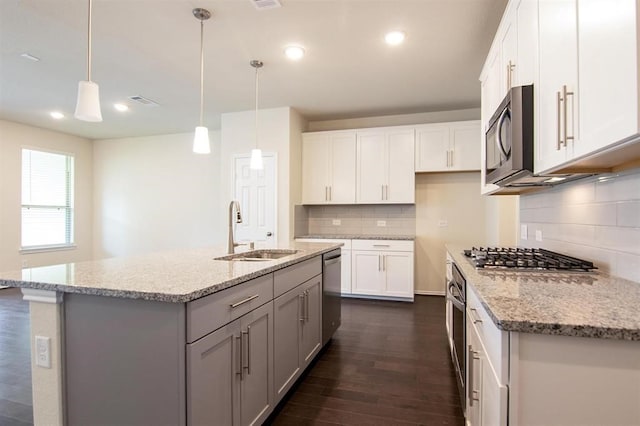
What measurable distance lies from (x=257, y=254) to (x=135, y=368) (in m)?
1.48

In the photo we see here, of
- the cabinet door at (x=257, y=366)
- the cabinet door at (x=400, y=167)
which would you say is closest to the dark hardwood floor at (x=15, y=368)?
the cabinet door at (x=257, y=366)

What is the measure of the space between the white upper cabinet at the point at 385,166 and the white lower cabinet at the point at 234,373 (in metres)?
3.22

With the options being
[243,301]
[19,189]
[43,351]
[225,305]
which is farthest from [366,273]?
[19,189]

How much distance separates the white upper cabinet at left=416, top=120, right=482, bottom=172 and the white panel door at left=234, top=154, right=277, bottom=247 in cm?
210

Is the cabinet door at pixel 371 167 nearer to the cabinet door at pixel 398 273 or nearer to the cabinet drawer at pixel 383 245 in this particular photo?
the cabinet drawer at pixel 383 245

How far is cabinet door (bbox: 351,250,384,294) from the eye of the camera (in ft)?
15.0

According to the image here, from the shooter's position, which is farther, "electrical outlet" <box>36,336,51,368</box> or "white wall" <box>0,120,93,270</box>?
"white wall" <box>0,120,93,270</box>

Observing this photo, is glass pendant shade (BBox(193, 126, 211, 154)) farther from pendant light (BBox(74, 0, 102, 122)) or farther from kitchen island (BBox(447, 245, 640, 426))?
kitchen island (BBox(447, 245, 640, 426))

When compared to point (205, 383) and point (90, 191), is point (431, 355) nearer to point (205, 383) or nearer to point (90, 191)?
point (205, 383)

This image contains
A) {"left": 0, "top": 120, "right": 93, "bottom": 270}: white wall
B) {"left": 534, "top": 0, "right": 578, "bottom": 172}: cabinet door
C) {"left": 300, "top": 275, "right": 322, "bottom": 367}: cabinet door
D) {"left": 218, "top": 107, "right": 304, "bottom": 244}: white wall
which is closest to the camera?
{"left": 534, "top": 0, "right": 578, "bottom": 172}: cabinet door

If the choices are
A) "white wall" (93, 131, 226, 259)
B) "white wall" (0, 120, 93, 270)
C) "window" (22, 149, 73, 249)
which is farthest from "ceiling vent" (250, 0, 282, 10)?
"window" (22, 149, 73, 249)

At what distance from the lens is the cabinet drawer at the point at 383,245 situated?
4.48 metres

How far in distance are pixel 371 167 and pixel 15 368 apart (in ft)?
13.9

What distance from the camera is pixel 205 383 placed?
51.8 inches
